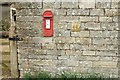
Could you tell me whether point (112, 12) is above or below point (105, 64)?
above

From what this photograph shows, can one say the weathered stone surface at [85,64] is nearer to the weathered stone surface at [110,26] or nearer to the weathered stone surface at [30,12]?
the weathered stone surface at [110,26]

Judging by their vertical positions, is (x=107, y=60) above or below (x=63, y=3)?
below

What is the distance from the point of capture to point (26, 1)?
19.2ft

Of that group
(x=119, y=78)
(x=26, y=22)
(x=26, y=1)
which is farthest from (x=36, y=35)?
(x=119, y=78)

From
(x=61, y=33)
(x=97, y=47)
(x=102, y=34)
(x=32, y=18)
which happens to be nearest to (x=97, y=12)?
(x=102, y=34)

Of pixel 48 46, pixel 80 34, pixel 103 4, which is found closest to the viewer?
pixel 103 4

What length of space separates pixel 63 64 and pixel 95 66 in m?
0.65

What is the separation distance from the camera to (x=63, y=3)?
19.0ft

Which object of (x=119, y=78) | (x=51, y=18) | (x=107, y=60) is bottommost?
(x=119, y=78)

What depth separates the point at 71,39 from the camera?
19.4 feet

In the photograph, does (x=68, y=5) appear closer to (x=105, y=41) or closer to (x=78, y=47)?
(x=78, y=47)

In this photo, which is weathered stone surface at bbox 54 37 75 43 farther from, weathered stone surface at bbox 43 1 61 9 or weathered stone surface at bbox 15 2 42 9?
weathered stone surface at bbox 15 2 42 9

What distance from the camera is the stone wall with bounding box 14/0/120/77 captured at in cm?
579

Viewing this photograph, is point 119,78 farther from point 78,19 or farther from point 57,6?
point 57,6
